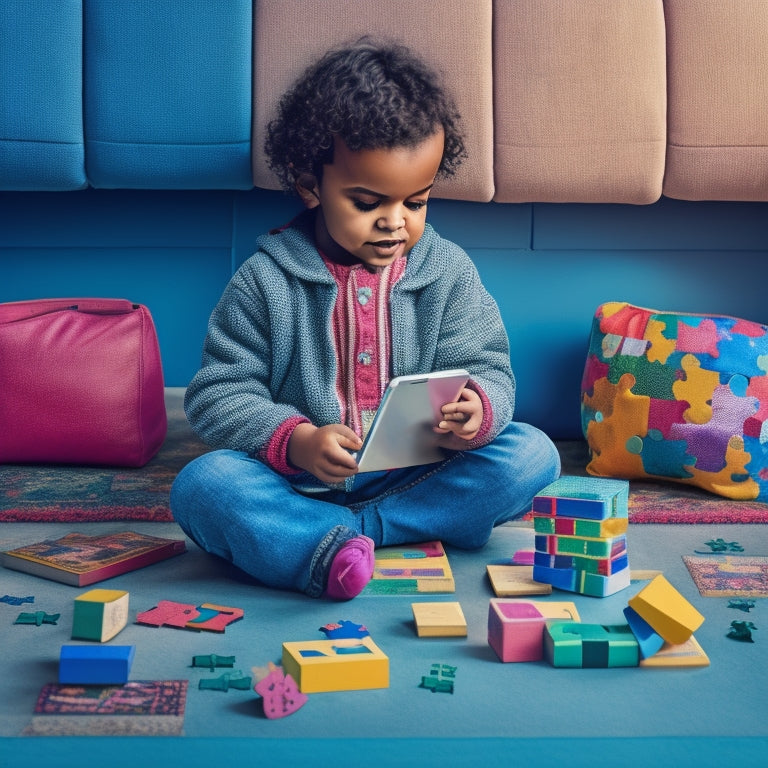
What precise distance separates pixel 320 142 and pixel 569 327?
0.77 m

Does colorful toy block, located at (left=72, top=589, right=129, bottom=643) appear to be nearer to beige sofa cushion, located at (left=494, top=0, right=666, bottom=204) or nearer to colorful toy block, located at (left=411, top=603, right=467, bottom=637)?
colorful toy block, located at (left=411, top=603, right=467, bottom=637)

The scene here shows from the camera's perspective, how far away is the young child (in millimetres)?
1200

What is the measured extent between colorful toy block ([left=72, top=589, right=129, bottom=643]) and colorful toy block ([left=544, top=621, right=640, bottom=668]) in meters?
0.41

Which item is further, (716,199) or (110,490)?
(716,199)

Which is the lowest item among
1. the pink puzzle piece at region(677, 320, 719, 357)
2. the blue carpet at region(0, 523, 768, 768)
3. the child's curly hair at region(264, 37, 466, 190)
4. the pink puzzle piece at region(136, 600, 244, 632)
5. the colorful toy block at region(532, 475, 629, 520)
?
A: the blue carpet at region(0, 523, 768, 768)

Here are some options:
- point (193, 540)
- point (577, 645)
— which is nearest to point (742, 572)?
point (577, 645)

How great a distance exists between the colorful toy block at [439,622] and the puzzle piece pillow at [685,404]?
64 cm

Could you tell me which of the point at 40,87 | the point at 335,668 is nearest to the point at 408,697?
the point at 335,668

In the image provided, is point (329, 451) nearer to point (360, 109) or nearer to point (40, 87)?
point (360, 109)

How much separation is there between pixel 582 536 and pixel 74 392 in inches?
34.7

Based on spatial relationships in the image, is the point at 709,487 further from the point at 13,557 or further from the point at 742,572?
the point at 13,557

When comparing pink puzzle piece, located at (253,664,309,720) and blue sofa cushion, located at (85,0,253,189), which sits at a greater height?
blue sofa cushion, located at (85,0,253,189)

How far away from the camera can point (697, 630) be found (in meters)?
1.05

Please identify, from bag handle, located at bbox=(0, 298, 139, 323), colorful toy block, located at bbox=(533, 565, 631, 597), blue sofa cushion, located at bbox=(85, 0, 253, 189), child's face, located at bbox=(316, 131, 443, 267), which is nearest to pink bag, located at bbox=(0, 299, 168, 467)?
bag handle, located at bbox=(0, 298, 139, 323)
